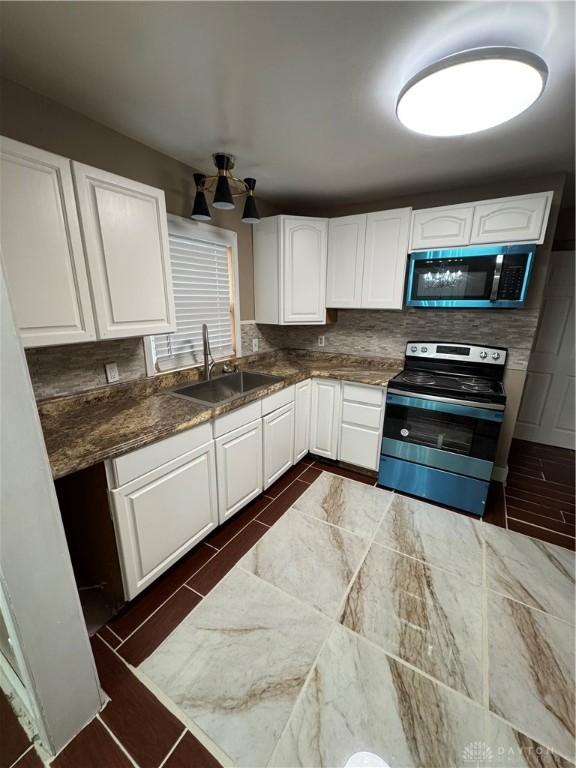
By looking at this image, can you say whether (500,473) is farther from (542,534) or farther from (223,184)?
(223,184)

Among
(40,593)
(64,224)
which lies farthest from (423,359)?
(40,593)

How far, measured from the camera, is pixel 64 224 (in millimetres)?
1289

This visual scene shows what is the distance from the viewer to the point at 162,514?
1.54 metres

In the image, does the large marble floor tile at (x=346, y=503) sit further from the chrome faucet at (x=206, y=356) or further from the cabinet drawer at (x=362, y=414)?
the chrome faucet at (x=206, y=356)

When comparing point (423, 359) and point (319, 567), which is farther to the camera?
point (423, 359)

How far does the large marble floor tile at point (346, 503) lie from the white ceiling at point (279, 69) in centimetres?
238

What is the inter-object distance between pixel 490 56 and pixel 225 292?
6.61 feet

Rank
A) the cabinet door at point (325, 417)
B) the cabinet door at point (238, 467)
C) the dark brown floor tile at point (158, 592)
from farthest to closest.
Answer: the cabinet door at point (325, 417) < the cabinet door at point (238, 467) < the dark brown floor tile at point (158, 592)

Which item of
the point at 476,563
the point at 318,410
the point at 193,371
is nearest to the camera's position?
the point at 476,563

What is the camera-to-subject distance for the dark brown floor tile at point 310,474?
2.67 meters

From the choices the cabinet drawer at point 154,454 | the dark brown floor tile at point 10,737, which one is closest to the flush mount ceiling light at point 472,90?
the cabinet drawer at point 154,454

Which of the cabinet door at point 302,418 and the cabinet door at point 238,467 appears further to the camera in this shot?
the cabinet door at point 302,418

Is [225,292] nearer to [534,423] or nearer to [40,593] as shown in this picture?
[40,593]

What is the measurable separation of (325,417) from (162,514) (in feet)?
5.27
